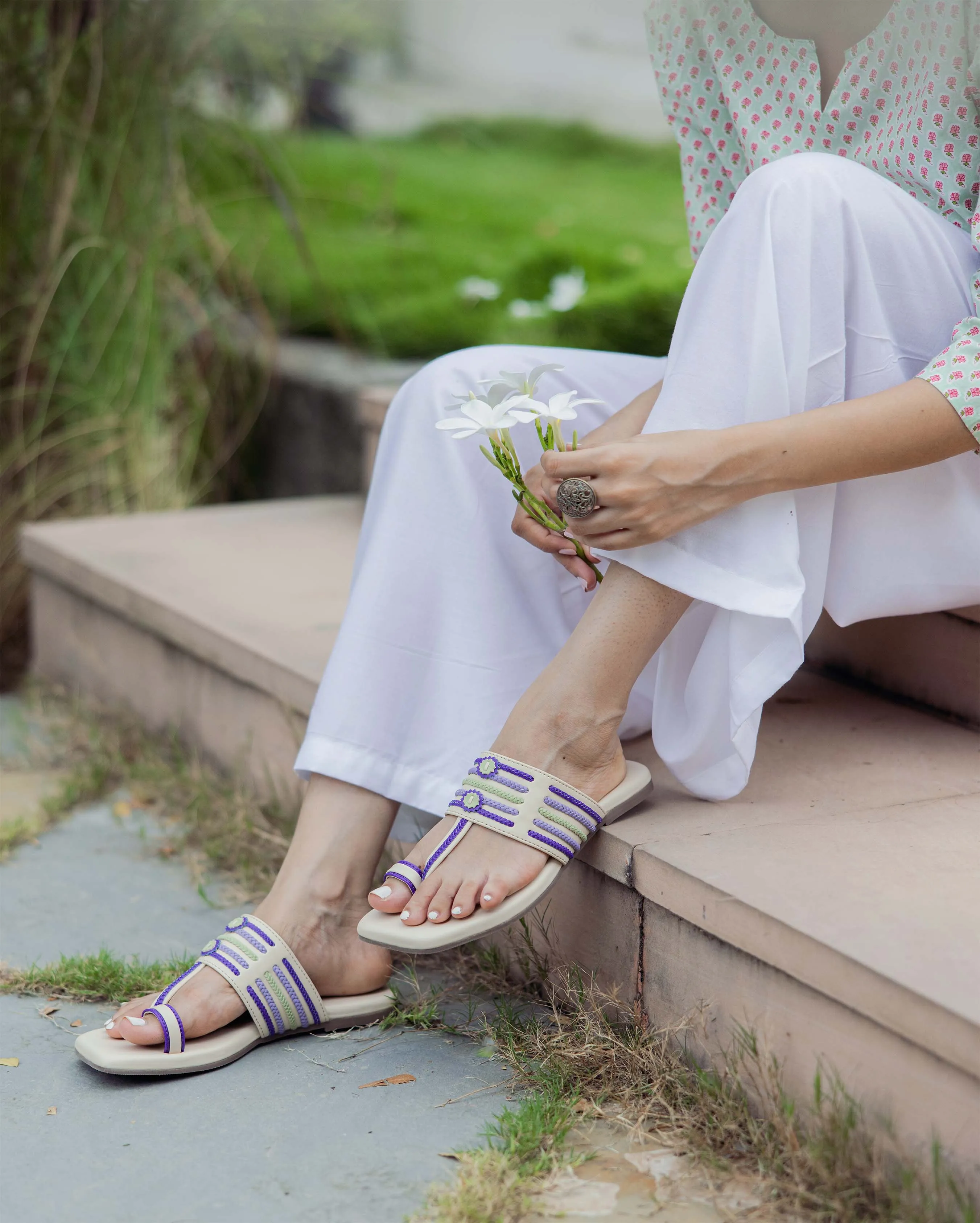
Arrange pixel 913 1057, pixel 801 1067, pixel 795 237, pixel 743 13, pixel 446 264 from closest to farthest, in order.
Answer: pixel 913 1057
pixel 801 1067
pixel 795 237
pixel 743 13
pixel 446 264

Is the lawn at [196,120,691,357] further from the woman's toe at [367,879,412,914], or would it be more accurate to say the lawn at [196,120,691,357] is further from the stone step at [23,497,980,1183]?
the woman's toe at [367,879,412,914]

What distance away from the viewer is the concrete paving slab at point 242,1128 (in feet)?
3.52

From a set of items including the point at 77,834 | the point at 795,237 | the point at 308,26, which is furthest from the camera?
the point at 308,26

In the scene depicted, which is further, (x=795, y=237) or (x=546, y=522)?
(x=546, y=522)

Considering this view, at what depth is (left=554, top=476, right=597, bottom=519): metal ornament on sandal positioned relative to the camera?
120cm

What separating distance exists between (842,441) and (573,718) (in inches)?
13.7

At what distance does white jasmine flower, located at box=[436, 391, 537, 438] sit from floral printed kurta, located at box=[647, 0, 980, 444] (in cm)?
37

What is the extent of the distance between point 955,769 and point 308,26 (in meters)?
2.40

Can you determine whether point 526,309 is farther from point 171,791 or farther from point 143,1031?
point 143,1031

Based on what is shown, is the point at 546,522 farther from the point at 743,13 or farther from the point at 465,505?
the point at 743,13

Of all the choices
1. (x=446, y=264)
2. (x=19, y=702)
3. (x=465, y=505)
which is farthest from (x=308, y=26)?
(x=465, y=505)

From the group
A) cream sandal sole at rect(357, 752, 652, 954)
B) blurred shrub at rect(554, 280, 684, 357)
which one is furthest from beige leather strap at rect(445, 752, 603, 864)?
blurred shrub at rect(554, 280, 684, 357)

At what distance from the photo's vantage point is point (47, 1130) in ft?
3.86

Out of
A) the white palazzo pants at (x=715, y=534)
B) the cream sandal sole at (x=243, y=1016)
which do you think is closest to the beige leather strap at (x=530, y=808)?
the white palazzo pants at (x=715, y=534)
